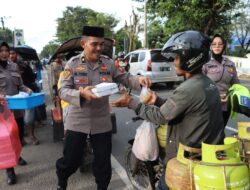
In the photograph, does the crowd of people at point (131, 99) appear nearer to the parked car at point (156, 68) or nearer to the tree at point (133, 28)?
the parked car at point (156, 68)

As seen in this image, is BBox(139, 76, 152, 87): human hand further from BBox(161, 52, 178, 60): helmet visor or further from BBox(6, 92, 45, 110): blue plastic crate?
BBox(6, 92, 45, 110): blue plastic crate

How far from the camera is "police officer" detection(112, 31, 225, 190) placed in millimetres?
2525

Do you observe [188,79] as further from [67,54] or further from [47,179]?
[67,54]

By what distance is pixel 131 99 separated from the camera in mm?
3084

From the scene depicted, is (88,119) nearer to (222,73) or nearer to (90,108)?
(90,108)

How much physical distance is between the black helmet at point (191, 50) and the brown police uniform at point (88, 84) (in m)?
1.06

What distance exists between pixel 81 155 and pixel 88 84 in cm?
73

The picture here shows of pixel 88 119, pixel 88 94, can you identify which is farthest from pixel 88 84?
pixel 88 94

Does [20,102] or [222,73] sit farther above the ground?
[222,73]

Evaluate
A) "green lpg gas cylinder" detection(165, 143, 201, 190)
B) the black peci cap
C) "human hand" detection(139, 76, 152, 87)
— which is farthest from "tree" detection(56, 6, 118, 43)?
"green lpg gas cylinder" detection(165, 143, 201, 190)

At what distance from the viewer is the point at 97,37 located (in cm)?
352

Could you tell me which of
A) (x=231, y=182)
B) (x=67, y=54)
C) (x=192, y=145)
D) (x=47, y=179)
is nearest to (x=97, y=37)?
(x=192, y=145)

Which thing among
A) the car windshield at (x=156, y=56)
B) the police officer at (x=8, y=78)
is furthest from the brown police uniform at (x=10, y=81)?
the car windshield at (x=156, y=56)

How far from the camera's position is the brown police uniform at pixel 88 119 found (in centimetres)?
359
